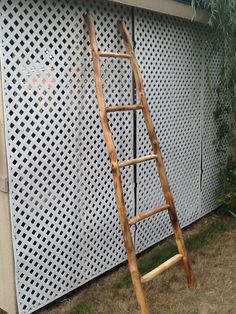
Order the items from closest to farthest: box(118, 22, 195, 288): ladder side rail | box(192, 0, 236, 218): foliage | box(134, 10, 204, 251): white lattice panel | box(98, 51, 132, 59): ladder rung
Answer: box(98, 51, 132, 59): ladder rung, box(118, 22, 195, 288): ladder side rail, box(134, 10, 204, 251): white lattice panel, box(192, 0, 236, 218): foliage

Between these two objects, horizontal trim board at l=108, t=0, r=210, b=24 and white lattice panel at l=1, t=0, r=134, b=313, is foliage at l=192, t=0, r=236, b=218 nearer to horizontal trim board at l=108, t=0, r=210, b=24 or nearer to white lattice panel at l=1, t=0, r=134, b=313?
horizontal trim board at l=108, t=0, r=210, b=24

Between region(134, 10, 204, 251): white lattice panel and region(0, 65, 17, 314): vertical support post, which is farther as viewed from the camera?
region(134, 10, 204, 251): white lattice panel

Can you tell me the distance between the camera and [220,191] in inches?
187

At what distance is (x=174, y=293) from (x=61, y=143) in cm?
153

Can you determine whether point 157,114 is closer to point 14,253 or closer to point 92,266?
point 92,266

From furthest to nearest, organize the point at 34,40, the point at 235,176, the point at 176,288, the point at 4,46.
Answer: the point at 235,176, the point at 176,288, the point at 34,40, the point at 4,46

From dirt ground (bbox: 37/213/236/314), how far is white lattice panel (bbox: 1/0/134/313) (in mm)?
126

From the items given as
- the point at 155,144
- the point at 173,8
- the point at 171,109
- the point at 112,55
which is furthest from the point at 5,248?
the point at 173,8

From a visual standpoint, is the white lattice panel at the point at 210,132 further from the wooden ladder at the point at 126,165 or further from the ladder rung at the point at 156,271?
the ladder rung at the point at 156,271

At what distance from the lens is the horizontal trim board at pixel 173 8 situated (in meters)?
2.90

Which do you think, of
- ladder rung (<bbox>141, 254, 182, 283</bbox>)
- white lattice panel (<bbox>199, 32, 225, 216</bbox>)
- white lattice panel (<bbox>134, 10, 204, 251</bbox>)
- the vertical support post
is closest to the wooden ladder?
ladder rung (<bbox>141, 254, 182, 283</bbox>)

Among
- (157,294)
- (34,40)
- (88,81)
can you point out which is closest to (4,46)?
(34,40)

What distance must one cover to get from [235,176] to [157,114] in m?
1.51

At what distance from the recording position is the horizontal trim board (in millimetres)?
2904
